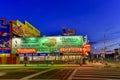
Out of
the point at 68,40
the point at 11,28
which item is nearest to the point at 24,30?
the point at 11,28

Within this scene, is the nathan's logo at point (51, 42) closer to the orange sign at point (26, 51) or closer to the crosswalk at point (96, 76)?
the orange sign at point (26, 51)

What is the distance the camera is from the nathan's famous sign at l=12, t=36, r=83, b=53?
83.2 m

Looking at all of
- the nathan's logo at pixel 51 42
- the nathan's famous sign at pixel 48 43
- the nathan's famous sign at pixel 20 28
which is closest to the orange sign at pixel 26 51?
the nathan's famous sign at pixel 48 43

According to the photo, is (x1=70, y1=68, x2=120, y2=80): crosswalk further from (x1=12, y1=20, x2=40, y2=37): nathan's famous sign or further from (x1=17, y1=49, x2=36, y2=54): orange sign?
(x1=12, y1=20, x2=40, y2=37): nathan's famous sign

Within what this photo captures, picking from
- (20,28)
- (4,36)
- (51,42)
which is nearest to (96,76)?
(51,42)

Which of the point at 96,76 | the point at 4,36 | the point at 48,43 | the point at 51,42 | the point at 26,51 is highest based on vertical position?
the point at 4,36

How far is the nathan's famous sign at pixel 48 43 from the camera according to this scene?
83.2 meters

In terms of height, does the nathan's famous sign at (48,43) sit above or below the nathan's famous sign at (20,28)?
below

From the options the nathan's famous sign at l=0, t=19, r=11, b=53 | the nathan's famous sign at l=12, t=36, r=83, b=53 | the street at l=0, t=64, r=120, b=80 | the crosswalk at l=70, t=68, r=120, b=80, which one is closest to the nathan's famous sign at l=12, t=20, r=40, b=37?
the nathan's famous sign at l=0, t=19, r=11, b=53

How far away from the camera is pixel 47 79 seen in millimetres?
25516

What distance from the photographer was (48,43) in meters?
83.9

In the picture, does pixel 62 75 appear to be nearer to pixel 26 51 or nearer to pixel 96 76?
pixel 96 76

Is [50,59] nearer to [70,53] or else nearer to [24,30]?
[70,53]

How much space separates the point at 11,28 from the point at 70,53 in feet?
55.5
